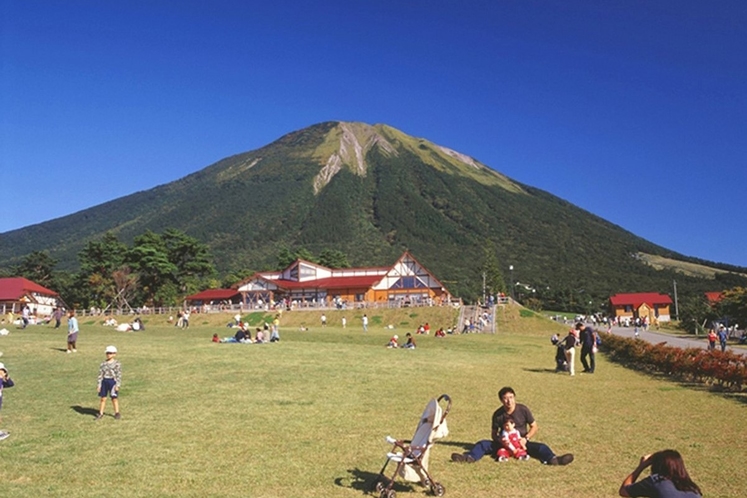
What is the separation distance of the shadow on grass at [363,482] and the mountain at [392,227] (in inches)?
3469

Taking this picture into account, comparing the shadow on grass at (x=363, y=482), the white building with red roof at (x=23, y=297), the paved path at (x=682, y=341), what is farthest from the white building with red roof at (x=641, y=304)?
the shadow on grass at (x=363, y=482)

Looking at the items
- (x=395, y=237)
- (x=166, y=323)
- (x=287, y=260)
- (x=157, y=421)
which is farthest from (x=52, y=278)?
(x=157, y=421)

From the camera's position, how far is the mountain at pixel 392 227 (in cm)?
12356

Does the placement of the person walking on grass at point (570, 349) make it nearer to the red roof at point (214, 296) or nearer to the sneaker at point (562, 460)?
the sneaker at point (562, 460)

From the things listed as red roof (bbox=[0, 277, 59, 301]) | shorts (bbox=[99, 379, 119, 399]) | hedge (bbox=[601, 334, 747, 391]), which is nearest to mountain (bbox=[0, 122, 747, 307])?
red roof (bbox=[0, 277, 59, 301])

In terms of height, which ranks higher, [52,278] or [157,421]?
[52,278]

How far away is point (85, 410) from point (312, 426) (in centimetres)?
456

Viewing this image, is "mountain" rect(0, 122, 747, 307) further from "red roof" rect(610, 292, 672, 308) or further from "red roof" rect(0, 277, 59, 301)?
"red roof" rect(0, 277, 59, 301)

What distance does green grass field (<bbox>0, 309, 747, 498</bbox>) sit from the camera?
7066mm

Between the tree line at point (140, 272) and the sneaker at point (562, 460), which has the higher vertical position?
the tree line at point (140, 272)

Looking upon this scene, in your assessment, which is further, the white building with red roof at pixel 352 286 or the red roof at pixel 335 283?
the white building with red roof at pixel 352 286

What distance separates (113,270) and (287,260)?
2432cm

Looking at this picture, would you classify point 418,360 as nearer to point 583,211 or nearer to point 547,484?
point 547,484

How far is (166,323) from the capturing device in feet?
167
